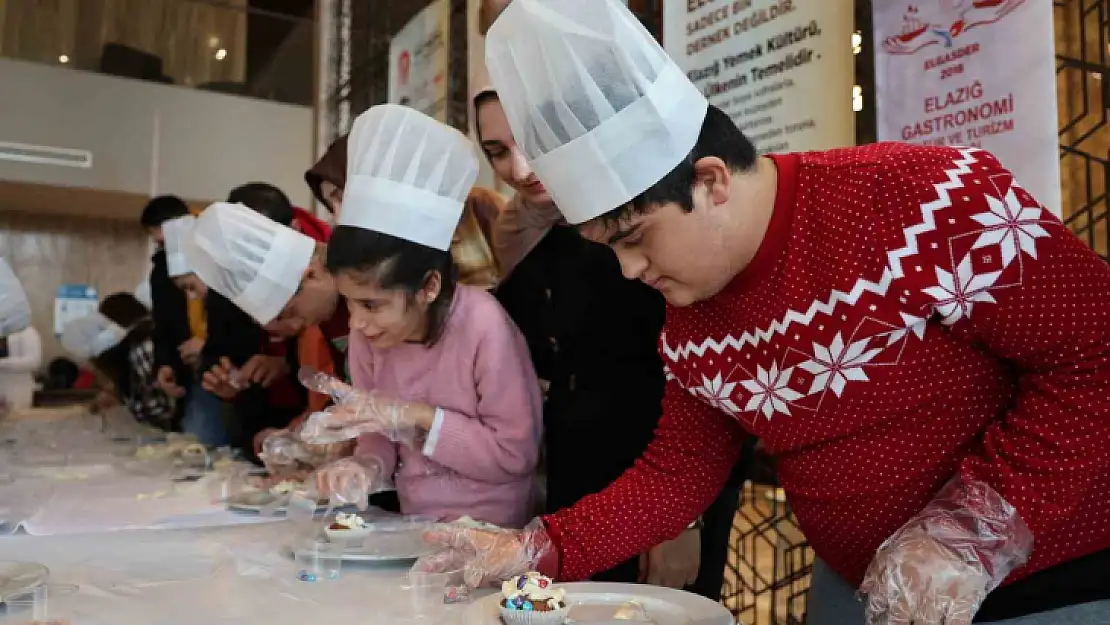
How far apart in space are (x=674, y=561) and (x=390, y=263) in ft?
2.25

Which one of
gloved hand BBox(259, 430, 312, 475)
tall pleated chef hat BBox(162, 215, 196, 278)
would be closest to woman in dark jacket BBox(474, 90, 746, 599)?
gloved hand BBox(259, 430, 312, 475)

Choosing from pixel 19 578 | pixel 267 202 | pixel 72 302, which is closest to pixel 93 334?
pixel 72 302

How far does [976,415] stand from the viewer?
896 millimetres

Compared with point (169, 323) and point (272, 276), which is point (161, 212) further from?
point (272, 276)

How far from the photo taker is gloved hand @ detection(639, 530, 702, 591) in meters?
1.38

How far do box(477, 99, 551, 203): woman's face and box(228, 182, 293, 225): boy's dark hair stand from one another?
1109 mm

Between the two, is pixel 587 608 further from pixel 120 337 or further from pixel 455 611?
pixel 120 337

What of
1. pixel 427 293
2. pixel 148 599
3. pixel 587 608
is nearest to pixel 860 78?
pixel 427 293

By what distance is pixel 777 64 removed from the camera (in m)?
1.95

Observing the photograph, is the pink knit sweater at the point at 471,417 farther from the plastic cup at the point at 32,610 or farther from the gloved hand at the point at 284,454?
the plastic cup at the point at 32,610

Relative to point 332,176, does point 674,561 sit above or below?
below

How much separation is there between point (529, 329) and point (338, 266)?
1.27 feet

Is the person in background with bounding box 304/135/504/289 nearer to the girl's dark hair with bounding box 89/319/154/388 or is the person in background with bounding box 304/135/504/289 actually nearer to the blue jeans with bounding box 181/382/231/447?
the blue jeans with bounding box 181/382/231/447

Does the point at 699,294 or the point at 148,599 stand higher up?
the point at 699,294
